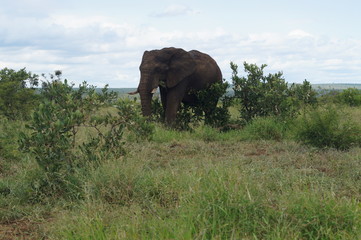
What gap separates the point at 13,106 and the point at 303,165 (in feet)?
30.7

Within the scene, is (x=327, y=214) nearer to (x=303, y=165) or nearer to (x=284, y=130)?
(x=303, y=165)

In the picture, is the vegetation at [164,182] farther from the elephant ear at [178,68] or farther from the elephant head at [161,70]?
the elephant ear at [178,68]

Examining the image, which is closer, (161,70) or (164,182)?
(164,182)

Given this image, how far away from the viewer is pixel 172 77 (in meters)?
11.0

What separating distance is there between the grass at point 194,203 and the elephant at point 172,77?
4.13 metres

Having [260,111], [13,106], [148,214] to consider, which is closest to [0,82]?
[13,106]

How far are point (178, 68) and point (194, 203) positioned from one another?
24.8 ft

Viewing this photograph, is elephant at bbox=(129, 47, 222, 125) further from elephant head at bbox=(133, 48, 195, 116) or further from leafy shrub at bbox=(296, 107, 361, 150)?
leafy shrub at bbox=(296, 107, 361, 150)

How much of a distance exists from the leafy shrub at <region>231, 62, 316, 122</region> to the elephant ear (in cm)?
150

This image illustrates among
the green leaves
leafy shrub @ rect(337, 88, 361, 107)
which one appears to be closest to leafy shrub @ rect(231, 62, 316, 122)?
the green leaves

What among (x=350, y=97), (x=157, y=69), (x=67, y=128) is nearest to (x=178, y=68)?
(x=157, y=69)

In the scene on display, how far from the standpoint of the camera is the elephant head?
10508 millimetres

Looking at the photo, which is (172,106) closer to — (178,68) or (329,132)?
(178,68)

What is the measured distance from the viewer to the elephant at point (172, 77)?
10.6 m
